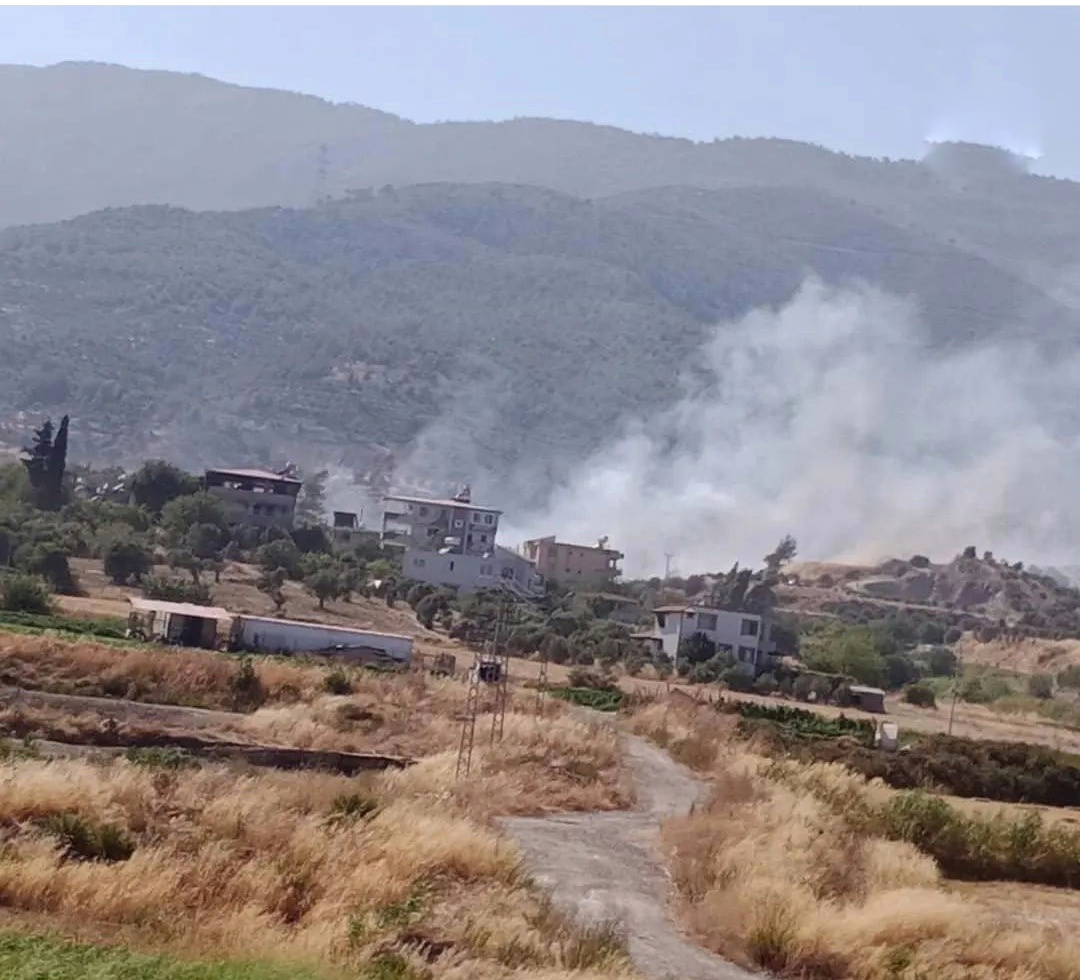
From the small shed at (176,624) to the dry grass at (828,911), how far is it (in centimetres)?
2922

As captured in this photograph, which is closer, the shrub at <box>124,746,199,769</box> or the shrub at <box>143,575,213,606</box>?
the shrub at <box>124,746,199,769</box>

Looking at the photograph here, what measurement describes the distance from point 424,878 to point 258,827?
1.88 m

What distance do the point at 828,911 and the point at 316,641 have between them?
3640cm

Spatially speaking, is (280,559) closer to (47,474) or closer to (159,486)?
(159,486)

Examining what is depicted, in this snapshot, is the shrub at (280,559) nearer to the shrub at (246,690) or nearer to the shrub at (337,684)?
the shrub at (337,684)

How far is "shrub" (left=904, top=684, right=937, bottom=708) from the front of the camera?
225 feet

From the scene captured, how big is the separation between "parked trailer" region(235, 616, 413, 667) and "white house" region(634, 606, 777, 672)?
21.8 meters

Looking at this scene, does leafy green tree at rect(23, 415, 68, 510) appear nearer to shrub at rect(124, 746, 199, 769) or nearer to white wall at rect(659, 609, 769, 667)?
white wall at rect(659, 609, 769, 667)

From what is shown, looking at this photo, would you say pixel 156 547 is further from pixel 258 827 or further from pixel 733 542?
pixel 733 542

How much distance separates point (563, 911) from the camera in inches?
584

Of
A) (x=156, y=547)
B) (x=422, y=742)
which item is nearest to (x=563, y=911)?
(x=422, y=742)

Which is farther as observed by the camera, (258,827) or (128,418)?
(128,418)

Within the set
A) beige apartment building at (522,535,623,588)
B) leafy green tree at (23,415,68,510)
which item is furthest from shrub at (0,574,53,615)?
beige apartment building at (522,535,623,588)

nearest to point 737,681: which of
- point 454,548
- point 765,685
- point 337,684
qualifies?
point 765,685
